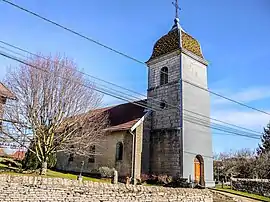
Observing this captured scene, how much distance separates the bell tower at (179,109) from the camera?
2219 cm

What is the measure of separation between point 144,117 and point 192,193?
9519mm

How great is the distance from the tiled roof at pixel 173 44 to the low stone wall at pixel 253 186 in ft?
39.4

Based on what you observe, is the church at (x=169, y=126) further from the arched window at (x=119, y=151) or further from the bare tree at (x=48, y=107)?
the bare tree at (x=48, y=107)

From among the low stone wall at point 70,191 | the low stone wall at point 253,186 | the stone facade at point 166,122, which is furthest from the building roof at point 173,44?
the low stone wall at point 70,191

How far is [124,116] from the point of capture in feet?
85.0

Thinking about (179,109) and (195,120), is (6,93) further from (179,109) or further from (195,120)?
(195,120)

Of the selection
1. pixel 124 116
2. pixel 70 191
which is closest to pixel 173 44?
pixel 124 116

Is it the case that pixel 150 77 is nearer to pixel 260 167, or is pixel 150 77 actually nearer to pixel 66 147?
pixel 66 147

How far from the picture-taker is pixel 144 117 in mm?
24141

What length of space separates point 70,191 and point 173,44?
682 inches

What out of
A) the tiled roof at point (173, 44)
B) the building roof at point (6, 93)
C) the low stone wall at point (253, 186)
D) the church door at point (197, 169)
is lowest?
the low stone wall at point (253, 186)

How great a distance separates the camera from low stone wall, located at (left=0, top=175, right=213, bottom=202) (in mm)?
10336

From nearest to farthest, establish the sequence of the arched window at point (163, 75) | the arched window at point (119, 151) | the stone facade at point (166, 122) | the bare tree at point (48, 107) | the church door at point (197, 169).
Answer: the bare tree at point (48, 107) < the stone facade at point (166, 122) < the church door at point (197, 169) < the arched window at point (119, 151) < the arched window at point (163, 75)

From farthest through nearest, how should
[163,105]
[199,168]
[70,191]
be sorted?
[163,105] < [199,168] < [70,191]
